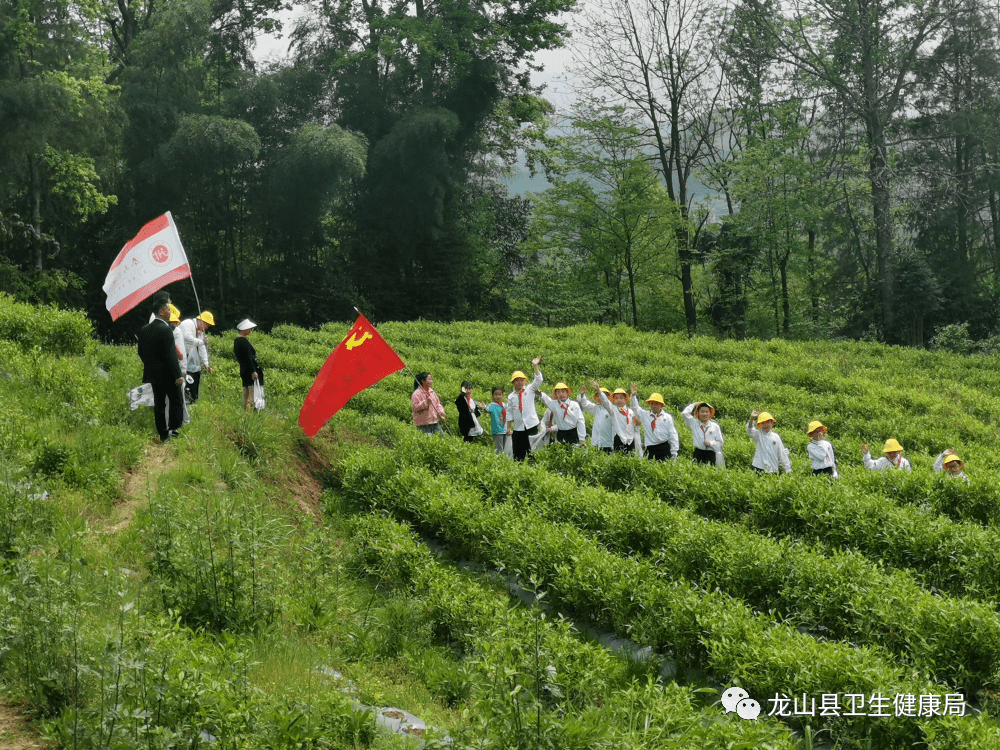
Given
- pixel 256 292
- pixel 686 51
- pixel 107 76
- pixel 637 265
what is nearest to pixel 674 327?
pixel 637 265

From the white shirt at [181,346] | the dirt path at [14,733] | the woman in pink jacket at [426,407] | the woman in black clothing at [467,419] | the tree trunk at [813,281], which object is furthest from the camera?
the tree trunk at [813,281]

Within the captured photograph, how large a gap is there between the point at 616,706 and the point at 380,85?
35.1 meters

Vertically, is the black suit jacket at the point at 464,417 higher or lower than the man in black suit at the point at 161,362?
lower

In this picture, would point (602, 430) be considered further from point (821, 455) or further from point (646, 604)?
point (646, 604)

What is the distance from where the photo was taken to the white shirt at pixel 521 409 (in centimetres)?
1387

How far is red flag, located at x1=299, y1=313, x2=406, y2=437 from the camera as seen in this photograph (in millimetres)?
12164

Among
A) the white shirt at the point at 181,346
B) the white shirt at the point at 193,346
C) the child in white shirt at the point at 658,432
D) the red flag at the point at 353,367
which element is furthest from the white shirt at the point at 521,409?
the white shirt at the point at 181,346

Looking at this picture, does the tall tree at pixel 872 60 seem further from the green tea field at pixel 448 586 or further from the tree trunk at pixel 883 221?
the green tea field at pixel 448 586

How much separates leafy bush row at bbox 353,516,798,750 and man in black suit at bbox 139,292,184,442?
4279mm

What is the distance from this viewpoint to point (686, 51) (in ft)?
117

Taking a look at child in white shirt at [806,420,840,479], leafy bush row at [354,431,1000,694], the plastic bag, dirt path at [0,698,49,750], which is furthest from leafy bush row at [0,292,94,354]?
child in white shirt at [806,420,840,479]

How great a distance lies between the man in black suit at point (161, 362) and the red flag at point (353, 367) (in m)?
1.87

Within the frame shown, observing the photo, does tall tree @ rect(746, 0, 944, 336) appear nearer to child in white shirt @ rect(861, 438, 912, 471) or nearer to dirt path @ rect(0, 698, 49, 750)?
child in white shirt @ rect(861, 438, 912, 471)

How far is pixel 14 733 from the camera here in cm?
543
